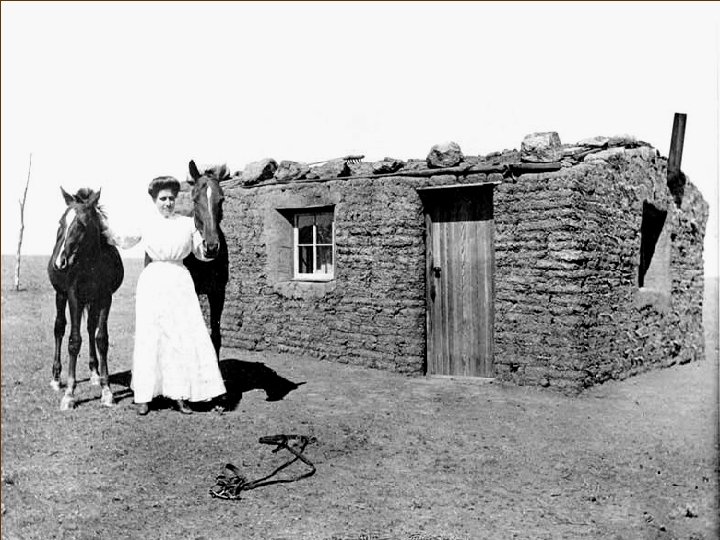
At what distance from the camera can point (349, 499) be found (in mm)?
4328

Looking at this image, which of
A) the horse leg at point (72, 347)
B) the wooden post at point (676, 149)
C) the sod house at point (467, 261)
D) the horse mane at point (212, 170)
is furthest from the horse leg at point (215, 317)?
the wooden post at point (676, 149)

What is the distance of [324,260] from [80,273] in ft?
17.6

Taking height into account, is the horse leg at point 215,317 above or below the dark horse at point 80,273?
below

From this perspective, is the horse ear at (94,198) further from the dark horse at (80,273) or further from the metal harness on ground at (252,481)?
the metal harness on ground at (252,481)

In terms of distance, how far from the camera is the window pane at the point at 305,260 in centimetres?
945

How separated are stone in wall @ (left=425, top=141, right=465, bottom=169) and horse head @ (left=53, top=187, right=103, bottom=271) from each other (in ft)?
16.0

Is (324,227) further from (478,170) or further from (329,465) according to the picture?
(329,465)

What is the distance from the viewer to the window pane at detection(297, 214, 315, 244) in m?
9.38

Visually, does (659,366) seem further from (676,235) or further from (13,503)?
(13,503)

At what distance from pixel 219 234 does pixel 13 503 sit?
8.61 ft

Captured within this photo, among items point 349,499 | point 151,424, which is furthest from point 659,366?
point 151,424

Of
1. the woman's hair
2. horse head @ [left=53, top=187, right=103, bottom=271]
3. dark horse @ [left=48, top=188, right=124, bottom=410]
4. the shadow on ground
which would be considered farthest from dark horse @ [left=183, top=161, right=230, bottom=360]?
horse head @ [left=53, top=187, right=103, bottom=271]

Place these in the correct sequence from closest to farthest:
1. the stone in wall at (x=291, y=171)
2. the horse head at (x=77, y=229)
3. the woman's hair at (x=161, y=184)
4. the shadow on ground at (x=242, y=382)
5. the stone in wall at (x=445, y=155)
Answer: the horse head at (x=77, y=229) → the woman's hair at (x=161, y=184) → the shadow on ground at (x=242, y=382) → the stone in wall at (x=445, y=155) → the stone in wall at (x=291, y=171)

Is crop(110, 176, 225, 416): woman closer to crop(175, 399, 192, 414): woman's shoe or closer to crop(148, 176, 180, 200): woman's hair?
crop(175, 399, 192, 414): woman's shoe
